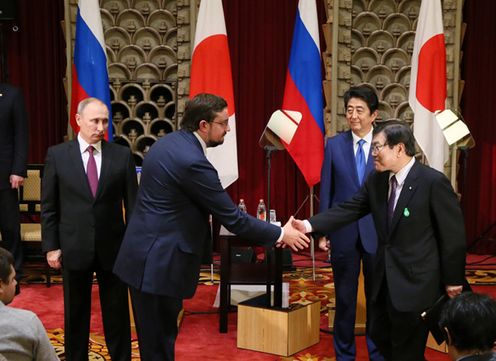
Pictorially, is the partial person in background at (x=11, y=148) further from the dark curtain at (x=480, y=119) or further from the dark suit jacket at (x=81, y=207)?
the dark curtain at (x=480, y=119)

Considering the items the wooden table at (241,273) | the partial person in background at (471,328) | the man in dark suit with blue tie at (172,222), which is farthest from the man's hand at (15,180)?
the partial person in background at (471,328)

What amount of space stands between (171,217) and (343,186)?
4.01ft

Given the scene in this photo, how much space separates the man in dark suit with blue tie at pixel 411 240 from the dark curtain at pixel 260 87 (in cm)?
382

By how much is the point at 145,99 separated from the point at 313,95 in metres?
1.74

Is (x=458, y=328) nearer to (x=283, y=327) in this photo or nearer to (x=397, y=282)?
(x=397, y=282)

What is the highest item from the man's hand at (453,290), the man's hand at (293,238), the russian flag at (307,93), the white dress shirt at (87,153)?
the russian flag at (307,93)

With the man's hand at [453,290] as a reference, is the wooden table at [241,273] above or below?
below

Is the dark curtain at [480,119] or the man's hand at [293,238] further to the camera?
the dark curtain at [480,119]

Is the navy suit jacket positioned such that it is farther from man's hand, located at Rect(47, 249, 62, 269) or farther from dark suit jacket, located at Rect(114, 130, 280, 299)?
man's hand, located at Rect(47, 249, 62, 269)

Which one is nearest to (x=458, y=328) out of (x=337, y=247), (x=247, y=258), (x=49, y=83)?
(x=337, y=247)

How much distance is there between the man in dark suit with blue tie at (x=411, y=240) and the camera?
3.04 m

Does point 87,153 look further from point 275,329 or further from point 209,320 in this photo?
point 209,320

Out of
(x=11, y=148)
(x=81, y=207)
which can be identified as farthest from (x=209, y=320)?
(x=11, y=148)

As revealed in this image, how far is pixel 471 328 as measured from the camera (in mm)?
1962
